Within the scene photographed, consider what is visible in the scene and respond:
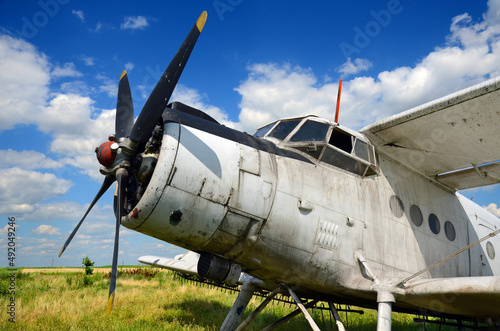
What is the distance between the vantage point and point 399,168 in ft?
22.3

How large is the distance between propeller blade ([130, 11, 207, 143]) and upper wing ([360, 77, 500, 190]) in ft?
12.1

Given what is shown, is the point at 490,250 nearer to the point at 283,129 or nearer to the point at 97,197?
the point at 283,129

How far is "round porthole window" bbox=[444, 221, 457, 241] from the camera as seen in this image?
714 centimetres

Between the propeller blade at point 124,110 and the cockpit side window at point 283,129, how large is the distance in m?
2.39

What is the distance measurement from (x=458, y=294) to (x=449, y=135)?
9.91ft

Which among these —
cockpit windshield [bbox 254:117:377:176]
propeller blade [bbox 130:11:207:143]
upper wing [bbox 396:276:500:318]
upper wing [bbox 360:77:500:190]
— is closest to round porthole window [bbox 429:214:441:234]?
upper wing [bbox 360:77:500:190]

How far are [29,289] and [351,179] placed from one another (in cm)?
1447

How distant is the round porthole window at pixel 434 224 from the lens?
6809mm

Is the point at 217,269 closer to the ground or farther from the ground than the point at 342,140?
closer to the ground

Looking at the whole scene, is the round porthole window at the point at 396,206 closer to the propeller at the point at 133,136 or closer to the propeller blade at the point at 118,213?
the propeller at the point at 133,136

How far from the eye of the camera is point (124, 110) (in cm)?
514

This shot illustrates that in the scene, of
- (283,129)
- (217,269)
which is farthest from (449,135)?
(217,269)

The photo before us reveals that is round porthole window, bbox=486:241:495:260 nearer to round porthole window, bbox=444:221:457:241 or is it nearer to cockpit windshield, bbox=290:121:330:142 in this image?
round porthole window, bbox=444:221:457:241

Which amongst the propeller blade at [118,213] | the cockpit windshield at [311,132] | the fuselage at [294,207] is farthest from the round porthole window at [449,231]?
the propeller blade at [118,213]
